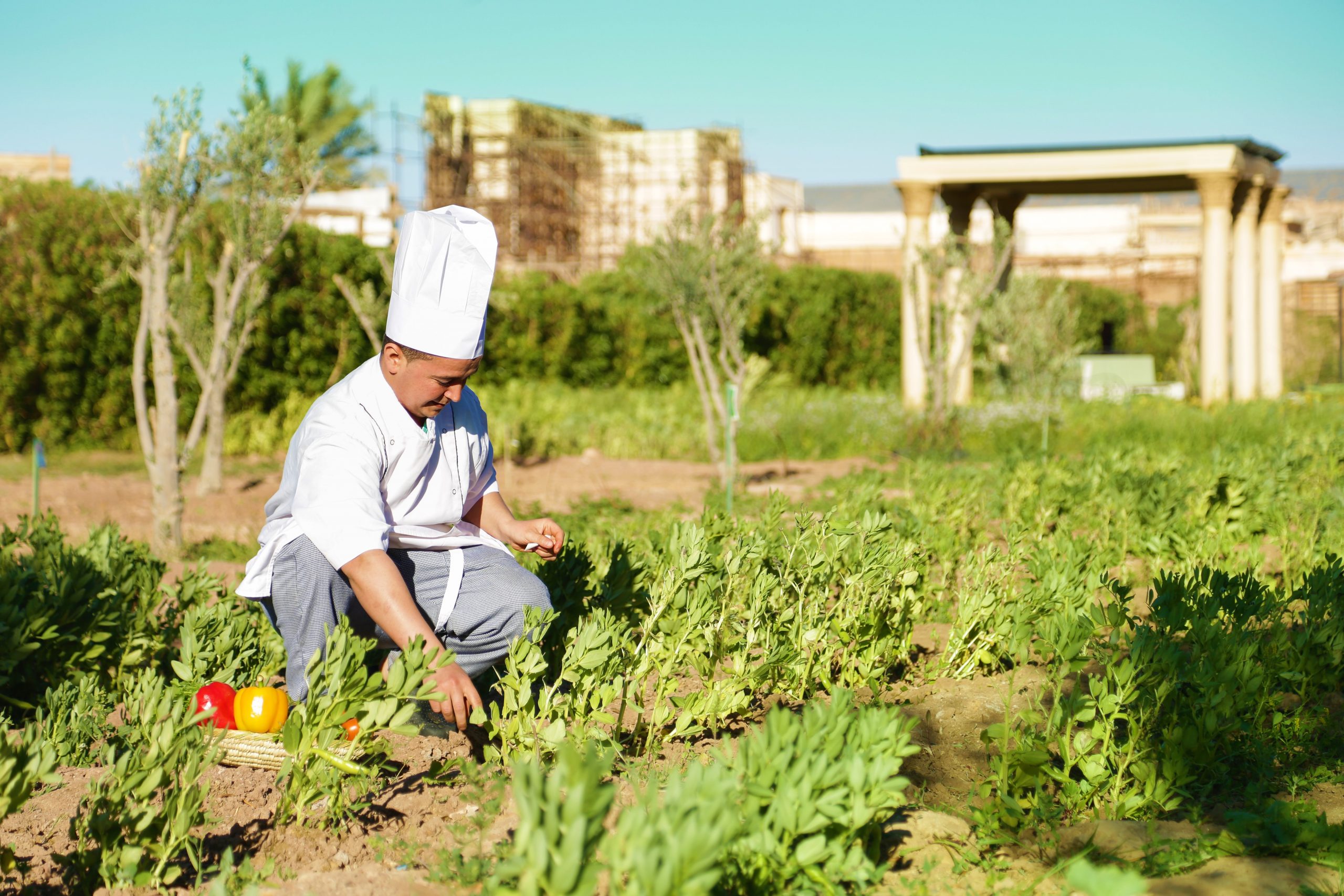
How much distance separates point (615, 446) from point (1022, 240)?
35.1 m

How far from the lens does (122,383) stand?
11.9 metres

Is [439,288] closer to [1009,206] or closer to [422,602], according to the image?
[422,602]

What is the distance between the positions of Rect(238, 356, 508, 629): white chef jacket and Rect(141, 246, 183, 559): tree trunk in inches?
143

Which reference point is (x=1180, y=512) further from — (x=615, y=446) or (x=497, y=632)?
(x=615, y=446)

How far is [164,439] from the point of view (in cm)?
650

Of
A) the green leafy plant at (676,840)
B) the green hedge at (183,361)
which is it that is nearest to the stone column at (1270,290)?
the green hedge at (183,361)

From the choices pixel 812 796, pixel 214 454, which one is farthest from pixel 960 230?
pixel 812 796

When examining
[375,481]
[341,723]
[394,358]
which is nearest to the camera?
[341,723]

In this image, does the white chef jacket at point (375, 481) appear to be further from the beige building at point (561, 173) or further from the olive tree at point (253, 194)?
the beige building at point (561, 173)

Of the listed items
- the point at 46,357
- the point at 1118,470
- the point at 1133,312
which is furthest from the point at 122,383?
the point at 1133,312

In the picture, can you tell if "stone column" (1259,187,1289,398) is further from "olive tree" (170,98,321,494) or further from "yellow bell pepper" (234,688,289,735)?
"yellow bell pepper" (234,688,289,735)

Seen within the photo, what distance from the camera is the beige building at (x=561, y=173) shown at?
3309 cm

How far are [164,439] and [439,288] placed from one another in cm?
420

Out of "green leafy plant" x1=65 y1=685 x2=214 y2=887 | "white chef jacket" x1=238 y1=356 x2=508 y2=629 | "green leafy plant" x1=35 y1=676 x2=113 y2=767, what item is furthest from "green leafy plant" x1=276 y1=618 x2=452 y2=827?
"green leafy plant" x1=35 y1=676 x2=113 y2=767
